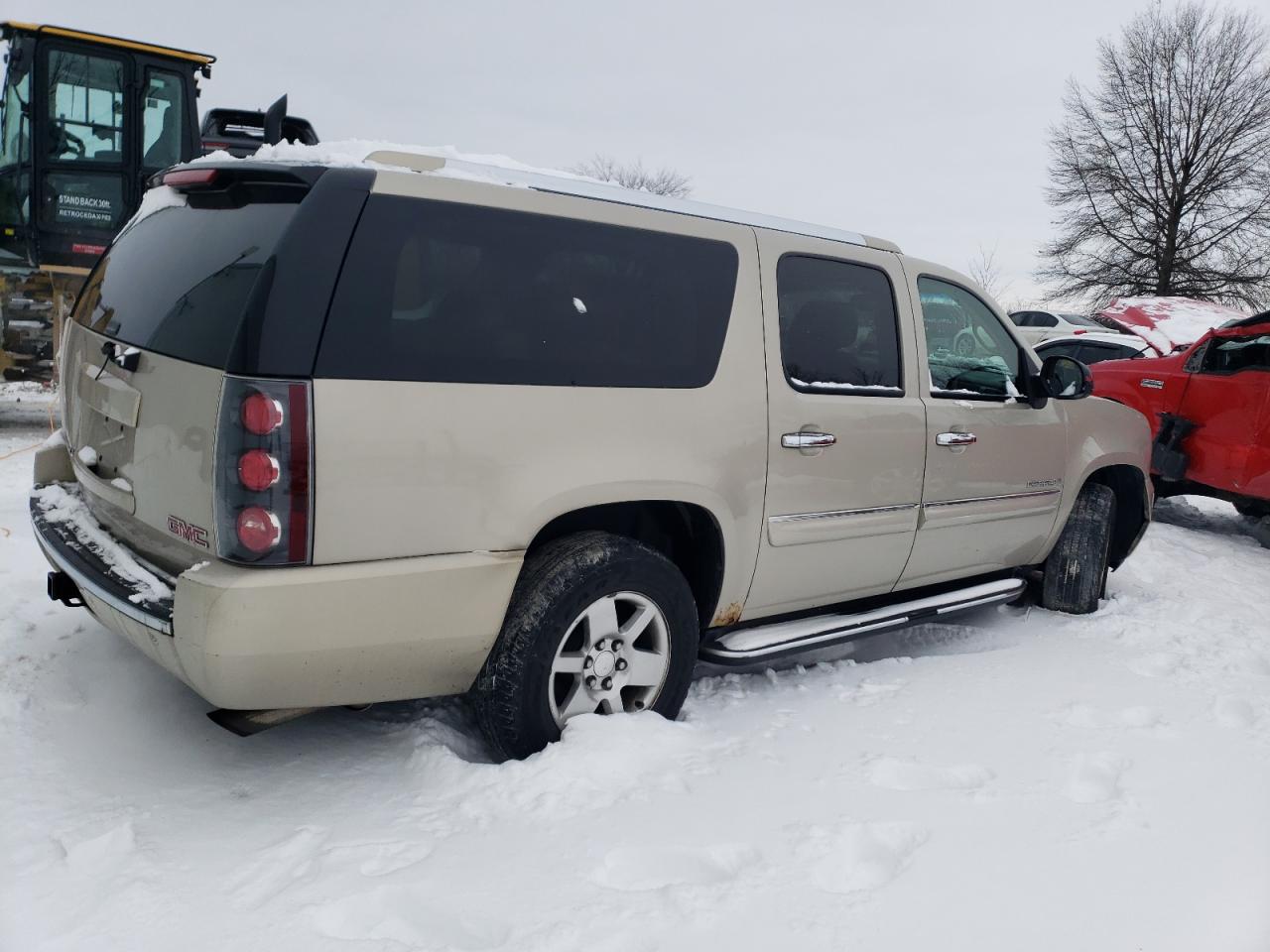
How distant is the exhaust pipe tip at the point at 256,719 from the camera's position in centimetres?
287

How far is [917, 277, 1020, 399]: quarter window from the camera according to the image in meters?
4.41

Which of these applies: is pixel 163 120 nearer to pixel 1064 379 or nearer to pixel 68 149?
pixel 68 149

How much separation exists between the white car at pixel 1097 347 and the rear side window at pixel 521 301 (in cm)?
954

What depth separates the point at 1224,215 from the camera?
3491 centimetres

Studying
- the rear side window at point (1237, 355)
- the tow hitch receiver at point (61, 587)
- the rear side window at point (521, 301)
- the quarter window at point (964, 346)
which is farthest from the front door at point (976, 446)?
the rear side window at point (1237, 355)

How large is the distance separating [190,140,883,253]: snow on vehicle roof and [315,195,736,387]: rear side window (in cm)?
13

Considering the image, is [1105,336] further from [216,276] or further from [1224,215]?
[1224,215]

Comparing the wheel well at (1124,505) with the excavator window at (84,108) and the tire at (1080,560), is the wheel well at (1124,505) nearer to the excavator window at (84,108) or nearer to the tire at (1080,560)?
the tire at (1080,560)

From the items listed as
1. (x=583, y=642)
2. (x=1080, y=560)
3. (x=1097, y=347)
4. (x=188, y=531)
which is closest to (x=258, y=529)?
(x=188, y=531)

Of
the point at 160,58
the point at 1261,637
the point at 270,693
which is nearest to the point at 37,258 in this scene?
the point at 160,58

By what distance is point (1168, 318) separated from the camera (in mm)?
10867

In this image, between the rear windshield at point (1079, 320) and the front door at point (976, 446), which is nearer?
the front door at point (976, 446)

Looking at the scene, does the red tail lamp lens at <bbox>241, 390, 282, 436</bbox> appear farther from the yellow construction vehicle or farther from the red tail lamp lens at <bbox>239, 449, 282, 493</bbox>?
the yellow construction vehicle

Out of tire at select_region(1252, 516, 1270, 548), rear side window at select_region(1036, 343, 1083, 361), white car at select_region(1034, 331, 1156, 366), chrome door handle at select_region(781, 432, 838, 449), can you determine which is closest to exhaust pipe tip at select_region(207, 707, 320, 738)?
chrome door handle at select_region(781, 432, 838, 449)
